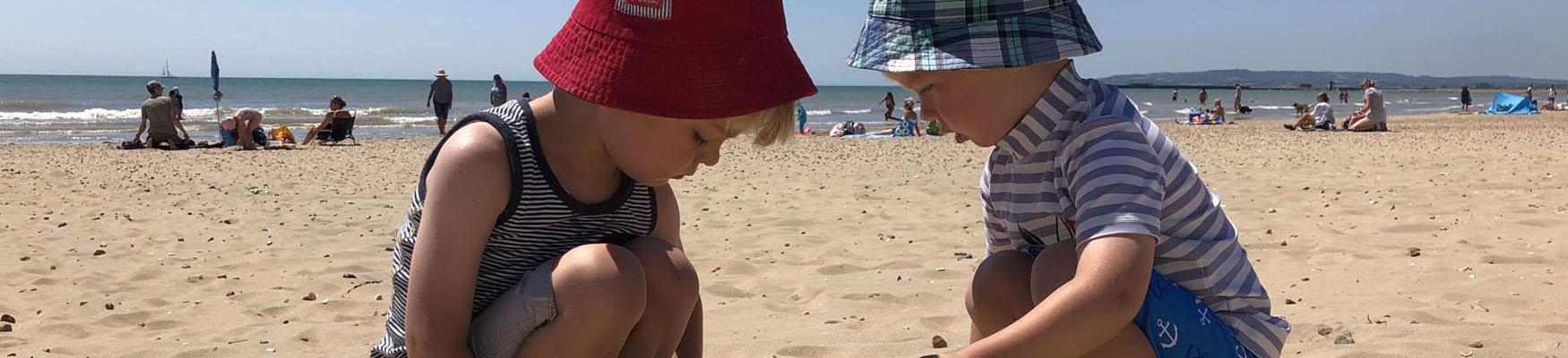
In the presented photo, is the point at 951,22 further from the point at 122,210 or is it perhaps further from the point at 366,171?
the point at 366,171

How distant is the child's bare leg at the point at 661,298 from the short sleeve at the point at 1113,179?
2.18ft

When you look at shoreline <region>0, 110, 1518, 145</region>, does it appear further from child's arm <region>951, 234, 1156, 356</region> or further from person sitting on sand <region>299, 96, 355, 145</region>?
child's arm <region>951, 234, 1156, 356</region>

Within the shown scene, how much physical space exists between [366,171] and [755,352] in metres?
7.85

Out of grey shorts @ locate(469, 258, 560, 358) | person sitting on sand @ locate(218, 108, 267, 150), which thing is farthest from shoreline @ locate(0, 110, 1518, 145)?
grey shorts @ locate(469, 258, 560, 358)

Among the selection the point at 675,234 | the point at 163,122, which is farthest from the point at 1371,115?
the point at 675,234

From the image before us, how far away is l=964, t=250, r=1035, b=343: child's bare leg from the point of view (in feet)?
6.45

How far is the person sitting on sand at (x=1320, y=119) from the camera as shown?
58.2 feet

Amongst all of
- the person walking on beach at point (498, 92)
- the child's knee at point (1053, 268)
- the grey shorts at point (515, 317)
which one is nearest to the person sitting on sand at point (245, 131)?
the person walking on beach at point (498, 92)

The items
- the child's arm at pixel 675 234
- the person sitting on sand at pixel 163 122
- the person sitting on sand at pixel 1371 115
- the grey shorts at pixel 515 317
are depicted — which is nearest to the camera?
the grey shorts at pixel 515 317

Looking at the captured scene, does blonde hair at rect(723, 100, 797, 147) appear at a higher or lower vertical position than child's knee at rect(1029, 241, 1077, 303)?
higher

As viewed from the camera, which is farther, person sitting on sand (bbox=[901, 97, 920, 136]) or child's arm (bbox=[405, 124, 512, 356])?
person sitting on sand (bbox=[901, 97, 920, 136])

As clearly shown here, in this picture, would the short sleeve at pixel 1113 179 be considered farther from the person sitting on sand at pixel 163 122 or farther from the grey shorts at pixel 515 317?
the person sitting on sand at pixel 163 122

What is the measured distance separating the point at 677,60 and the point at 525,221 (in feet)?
1.33

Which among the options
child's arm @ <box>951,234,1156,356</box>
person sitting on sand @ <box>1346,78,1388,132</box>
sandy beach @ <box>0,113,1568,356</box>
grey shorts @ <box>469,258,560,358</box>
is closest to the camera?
child's arm @ <box>951,234,1156,356</box>
